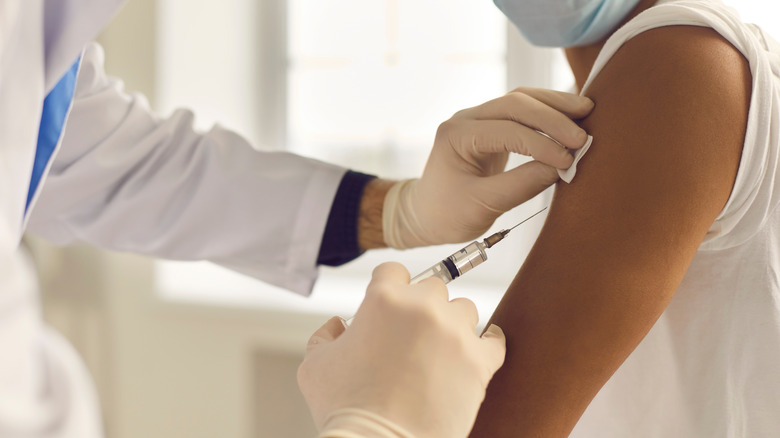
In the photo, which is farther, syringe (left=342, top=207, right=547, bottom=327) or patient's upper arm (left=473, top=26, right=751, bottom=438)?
syringe (left=342, top=207, right=547, bottom=327)

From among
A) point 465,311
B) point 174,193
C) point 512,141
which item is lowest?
point 174,193

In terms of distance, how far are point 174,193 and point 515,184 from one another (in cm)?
70

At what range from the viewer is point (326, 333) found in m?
0.74

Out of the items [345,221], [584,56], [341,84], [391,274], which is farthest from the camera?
[341,84]

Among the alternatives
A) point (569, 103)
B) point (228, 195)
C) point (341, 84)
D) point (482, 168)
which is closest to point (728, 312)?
point (569, 103)

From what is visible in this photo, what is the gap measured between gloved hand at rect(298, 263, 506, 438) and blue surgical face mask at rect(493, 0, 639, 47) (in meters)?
0.41

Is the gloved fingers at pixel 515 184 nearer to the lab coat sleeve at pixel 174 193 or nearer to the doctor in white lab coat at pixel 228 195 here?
the doctor in white lab coat at pixel 228 195

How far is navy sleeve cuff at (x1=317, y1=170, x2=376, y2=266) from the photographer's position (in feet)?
3.89

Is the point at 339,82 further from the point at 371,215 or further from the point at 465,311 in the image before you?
the point at 465,311

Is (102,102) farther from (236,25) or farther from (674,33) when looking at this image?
(236,25)

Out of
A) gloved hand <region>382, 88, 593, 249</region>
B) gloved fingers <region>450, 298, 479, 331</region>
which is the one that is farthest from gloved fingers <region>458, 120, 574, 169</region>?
gloved fingers <region>450, 298, 479, 331</region>

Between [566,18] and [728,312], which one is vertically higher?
[566,18]

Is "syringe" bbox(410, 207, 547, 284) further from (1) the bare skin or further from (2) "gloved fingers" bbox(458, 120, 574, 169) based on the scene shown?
(1) the bare skin

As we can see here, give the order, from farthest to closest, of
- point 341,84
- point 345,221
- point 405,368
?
point 341,84
point 345,221
point 405,368
